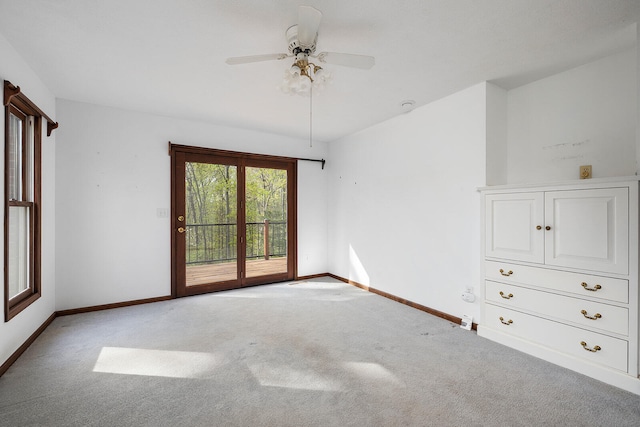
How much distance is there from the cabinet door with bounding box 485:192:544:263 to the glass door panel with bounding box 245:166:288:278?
3.17 m

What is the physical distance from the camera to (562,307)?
2.30 m

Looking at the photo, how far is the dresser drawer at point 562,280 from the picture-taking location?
205cm

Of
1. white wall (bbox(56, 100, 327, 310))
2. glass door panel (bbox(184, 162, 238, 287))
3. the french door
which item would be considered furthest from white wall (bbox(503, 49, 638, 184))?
white wall (bbox(56, 100, 327, 310))

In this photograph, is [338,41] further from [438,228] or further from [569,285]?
[569,285]

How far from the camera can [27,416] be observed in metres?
1.71

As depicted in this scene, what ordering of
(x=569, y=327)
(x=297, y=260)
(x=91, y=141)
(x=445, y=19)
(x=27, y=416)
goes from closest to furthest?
(x=27, y=416)
(x=445, y=19)
(x=569, y=327)
(x=91, y=141)
(x=297, y=260)

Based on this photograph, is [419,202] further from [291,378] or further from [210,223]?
[210,223]

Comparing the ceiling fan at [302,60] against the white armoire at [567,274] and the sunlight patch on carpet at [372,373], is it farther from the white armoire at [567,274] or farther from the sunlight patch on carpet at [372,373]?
the sunlight patch on carpet at [372,373]

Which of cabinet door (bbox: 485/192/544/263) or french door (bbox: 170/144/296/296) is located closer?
cabinet door (bbox: 485/192/544/263)

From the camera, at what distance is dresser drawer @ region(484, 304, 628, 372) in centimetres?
203

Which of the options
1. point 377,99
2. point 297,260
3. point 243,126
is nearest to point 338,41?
point 377,99

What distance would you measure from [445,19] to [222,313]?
3.56 meters

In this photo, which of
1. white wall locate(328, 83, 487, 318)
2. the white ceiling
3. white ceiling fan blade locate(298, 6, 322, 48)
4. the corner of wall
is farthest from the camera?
white wall locate(328, 83, 487, 318)

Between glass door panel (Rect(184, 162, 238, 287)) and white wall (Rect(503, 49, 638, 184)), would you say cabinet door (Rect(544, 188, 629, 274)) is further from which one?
glass door panel (Rect(184, 162, 238, 287))
